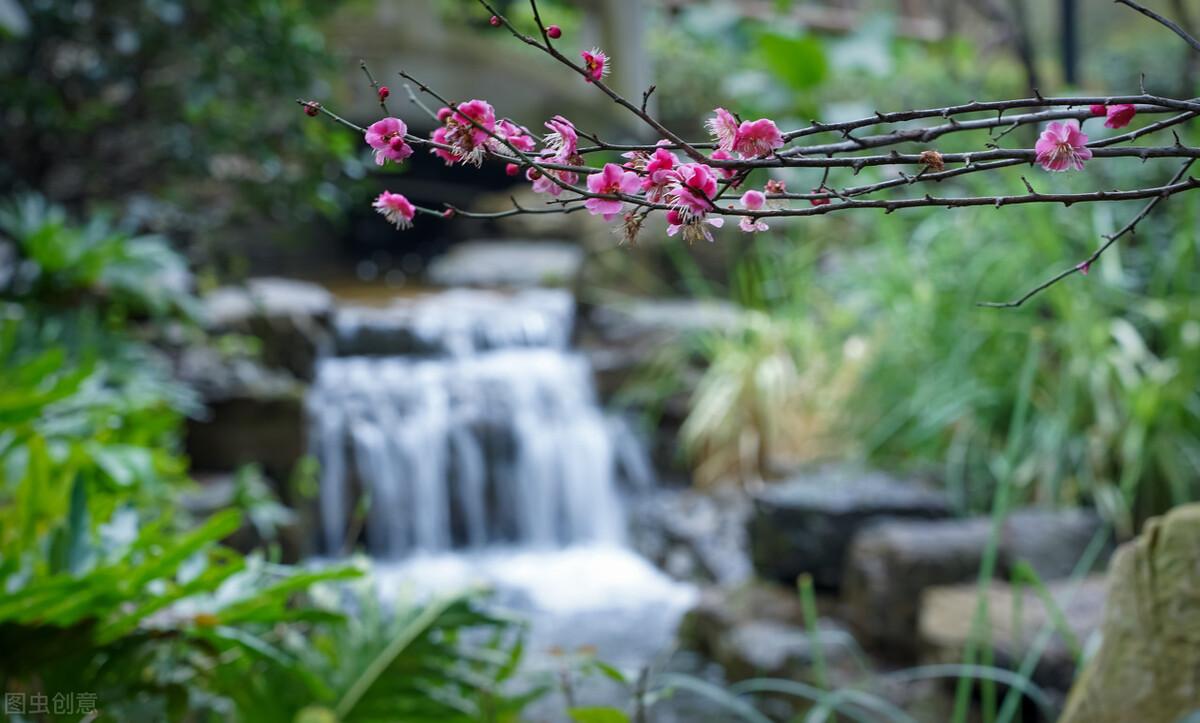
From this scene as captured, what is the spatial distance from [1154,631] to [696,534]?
3.18 m

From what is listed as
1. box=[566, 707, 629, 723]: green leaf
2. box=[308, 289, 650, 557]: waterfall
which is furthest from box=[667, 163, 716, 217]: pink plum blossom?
box=[308, 289, 650, 557]: waterfall

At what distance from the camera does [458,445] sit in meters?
5.46

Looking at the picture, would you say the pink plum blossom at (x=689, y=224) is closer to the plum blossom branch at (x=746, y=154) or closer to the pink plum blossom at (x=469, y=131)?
the plum blossom branch at (x=746, y=154)

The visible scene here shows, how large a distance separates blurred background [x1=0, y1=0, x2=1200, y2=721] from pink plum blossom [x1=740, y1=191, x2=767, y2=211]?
0.48 meters

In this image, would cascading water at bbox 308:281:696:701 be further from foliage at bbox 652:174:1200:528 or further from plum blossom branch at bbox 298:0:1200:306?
plum blossom branch at bbox 298:0:1200:306

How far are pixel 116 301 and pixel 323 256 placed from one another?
5809 mm

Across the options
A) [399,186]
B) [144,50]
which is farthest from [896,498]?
[399,186]

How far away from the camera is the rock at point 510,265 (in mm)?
7312

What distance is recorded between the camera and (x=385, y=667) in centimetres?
186

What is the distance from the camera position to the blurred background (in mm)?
1871

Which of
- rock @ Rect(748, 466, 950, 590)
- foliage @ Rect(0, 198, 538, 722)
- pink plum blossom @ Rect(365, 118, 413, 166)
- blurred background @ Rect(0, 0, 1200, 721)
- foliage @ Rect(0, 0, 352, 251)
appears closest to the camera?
pink plum blossom @ Rect(365, 118, 413, 166)

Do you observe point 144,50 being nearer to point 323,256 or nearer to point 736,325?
point 736,325

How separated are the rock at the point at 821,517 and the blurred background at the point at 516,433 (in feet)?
0.04

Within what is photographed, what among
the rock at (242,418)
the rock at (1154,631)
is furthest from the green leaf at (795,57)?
the rock at (1154,631)
